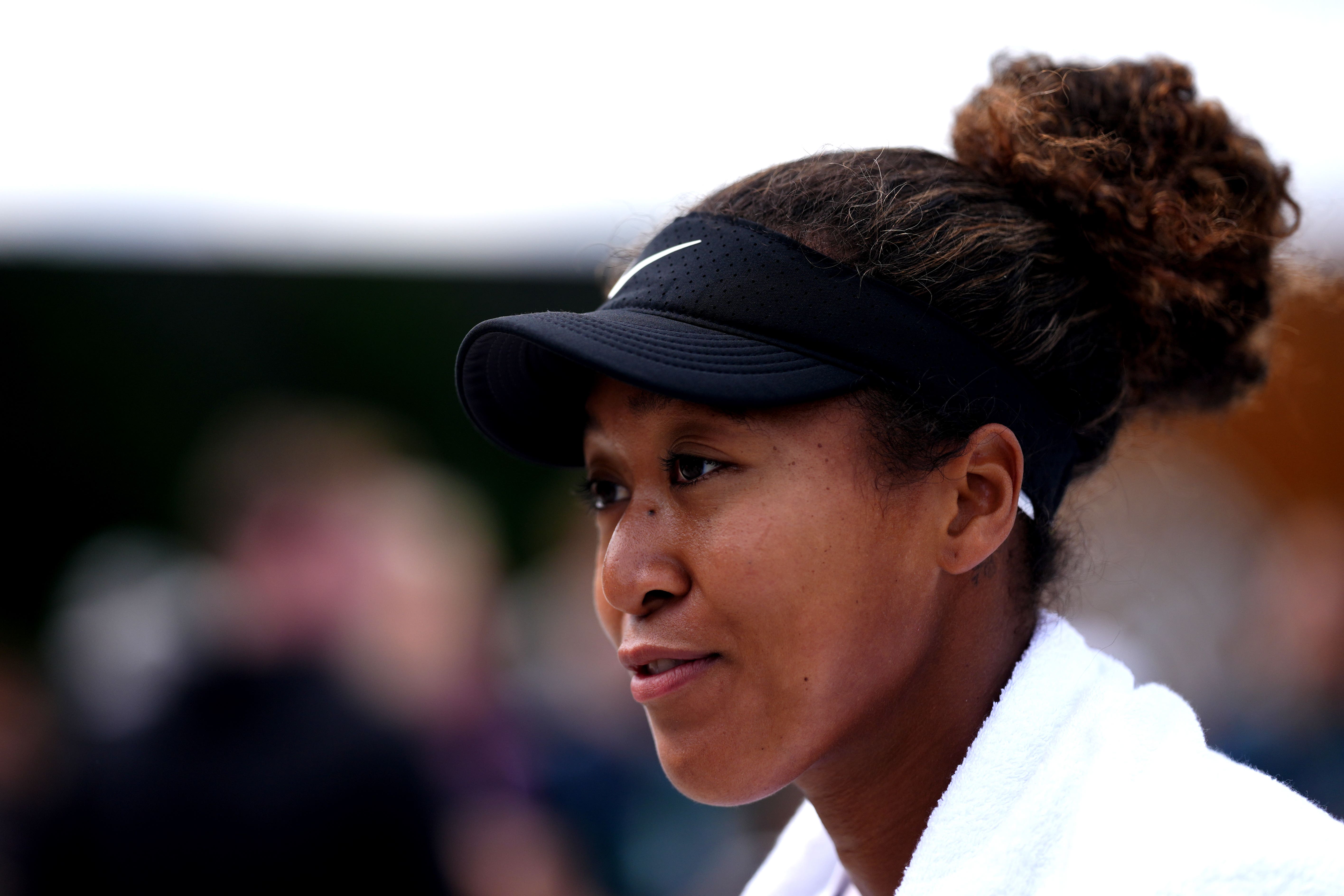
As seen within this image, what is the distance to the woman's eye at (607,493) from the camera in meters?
1.89

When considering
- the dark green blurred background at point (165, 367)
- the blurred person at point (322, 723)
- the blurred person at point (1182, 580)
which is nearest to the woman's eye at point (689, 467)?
the blurred person at point (322, 723)

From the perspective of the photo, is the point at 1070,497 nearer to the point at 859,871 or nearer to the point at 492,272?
the point at 859,871

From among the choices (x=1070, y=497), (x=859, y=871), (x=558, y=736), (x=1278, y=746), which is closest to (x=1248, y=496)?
(x=1278, y=746)

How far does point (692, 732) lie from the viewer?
5.53 ft

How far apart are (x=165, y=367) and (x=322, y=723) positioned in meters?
3.42

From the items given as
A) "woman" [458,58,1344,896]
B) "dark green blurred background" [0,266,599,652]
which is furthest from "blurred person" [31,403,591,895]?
"woman" [458,58,1344,896]

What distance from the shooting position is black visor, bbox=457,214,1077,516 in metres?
1.59

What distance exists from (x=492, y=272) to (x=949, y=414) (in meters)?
5.01

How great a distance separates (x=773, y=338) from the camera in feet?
5.44

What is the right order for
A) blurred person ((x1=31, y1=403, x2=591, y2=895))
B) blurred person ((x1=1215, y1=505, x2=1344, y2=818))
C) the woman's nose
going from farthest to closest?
blurred person ((x1=1215, y1=505, x2=1344, y2=818)) → blurred person ((x1=31, y1=403, x2=591, y2=895)) → the woman's nose

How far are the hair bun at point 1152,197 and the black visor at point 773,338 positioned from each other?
0.28 metres

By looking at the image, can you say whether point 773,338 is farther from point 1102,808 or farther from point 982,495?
point 1102,808

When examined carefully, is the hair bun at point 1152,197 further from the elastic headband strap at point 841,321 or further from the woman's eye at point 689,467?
the woman's eye at point 689,467

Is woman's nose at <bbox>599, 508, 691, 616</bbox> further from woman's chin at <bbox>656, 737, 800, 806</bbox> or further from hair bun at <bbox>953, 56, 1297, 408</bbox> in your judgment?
hair bun at <bbox>953, 56, 1297, 408</bbox>
